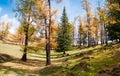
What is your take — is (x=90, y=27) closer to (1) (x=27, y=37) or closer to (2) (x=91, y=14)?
(2) (x=91, y=14)

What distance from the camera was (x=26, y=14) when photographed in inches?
1309

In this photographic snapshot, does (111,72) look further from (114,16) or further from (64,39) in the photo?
(64,39)

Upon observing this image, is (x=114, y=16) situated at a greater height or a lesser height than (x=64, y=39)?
greater

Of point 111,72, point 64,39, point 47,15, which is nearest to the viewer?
point 111,72

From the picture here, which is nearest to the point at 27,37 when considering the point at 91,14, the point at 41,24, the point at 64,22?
the point at 41,24

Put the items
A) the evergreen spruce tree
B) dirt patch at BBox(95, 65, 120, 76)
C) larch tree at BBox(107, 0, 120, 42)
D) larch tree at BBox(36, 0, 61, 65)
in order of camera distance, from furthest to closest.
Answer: the evergreen spruce tree < larch tree at BBox(36, 0, 61, 65) < larch tree at BBox(107, 0, 120, 42) < dirt patch at BBox(95, 65, 120, 76)

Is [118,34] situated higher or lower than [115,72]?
higher

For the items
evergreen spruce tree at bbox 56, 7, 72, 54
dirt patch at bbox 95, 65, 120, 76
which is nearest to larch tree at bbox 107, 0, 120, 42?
dirt patch at bbox 95, 65, 120, 76

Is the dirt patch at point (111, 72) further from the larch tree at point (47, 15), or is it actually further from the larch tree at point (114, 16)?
the larch tree at point (47, 15)

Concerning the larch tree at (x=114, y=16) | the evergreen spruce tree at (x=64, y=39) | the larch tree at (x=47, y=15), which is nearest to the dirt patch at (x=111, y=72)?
the larch tree at (x=114, y=16)

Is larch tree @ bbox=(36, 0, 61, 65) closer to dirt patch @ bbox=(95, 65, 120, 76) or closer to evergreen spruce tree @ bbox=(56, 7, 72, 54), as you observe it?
dirt patch @ bbox=(95, 65, 120, 76)

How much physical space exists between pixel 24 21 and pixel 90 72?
62.8 feet

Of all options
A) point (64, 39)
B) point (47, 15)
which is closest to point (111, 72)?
point (47, 15)

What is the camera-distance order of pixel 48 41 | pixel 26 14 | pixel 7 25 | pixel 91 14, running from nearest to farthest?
pixel 48 41
pixel 26 14
pixel 91 14
pixel 7 25
